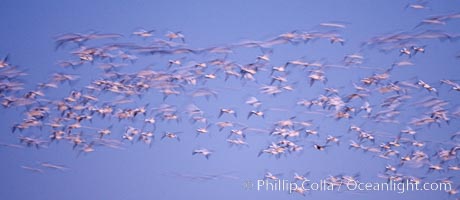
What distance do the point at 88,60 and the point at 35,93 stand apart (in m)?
1.35

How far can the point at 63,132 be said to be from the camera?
1223 cm

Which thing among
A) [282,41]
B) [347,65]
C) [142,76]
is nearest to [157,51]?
[142,76]

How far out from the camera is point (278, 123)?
12.0 meters

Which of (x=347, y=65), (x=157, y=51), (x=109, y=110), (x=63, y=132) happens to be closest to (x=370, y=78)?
(x=347, y=65)

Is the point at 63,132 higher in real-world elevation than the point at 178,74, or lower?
lower

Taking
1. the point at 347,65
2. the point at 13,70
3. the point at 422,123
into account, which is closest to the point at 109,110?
the point at 13,70

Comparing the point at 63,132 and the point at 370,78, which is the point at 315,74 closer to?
the point at 370,78

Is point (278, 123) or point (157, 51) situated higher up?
point (157, 51)

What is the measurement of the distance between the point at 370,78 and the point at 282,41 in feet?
5.83

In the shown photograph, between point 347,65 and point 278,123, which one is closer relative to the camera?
point 347,65

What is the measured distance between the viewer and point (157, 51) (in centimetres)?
1155

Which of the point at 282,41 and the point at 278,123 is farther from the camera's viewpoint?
the point at 278,123

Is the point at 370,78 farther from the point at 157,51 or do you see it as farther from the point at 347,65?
the point at 157,51

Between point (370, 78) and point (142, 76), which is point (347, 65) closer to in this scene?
point (370, 78)
